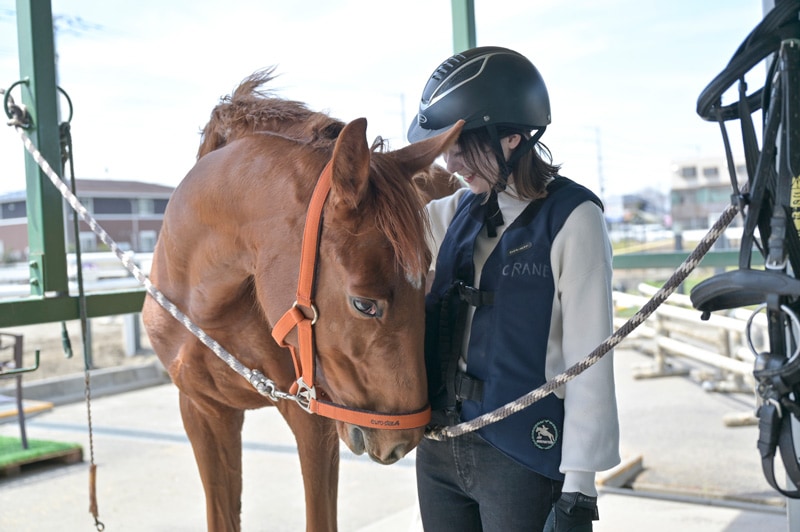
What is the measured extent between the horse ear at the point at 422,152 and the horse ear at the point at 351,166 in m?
0.16

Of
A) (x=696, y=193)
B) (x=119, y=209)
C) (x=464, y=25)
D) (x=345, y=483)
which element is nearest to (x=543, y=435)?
(x=464, y=25)

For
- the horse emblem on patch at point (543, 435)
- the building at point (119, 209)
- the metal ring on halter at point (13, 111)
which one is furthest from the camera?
the building at point (119, 209)

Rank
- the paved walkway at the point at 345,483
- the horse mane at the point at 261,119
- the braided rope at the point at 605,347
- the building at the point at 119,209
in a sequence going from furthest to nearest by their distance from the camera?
1. the building at the point at 119,209
2. the paved walkway at the point at 345,483
3. the horse mane at the point at 261,119
4. the braided rope at the point at 605,347

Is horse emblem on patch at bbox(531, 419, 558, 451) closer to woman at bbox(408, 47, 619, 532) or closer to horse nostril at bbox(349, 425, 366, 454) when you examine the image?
woman at bbox(408, 47, 619, 532)

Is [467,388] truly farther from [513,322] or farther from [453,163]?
[453,163]

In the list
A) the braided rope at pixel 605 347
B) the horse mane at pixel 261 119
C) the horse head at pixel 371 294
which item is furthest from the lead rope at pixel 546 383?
the horse mane at pixel 261 119

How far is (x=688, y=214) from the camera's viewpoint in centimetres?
958

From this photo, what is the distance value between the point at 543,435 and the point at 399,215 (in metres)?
0.49

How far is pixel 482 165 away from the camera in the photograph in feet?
4.51

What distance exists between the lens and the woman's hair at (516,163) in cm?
135

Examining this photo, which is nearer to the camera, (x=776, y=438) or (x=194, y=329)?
(x=776, y=438)

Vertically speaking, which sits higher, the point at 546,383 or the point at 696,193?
the point at 696,193

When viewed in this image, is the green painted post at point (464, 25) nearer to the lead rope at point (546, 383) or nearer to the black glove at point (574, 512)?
the lead rope at point (546, 383)

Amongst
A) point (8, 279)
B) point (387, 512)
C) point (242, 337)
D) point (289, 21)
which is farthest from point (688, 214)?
point (242, 337)
